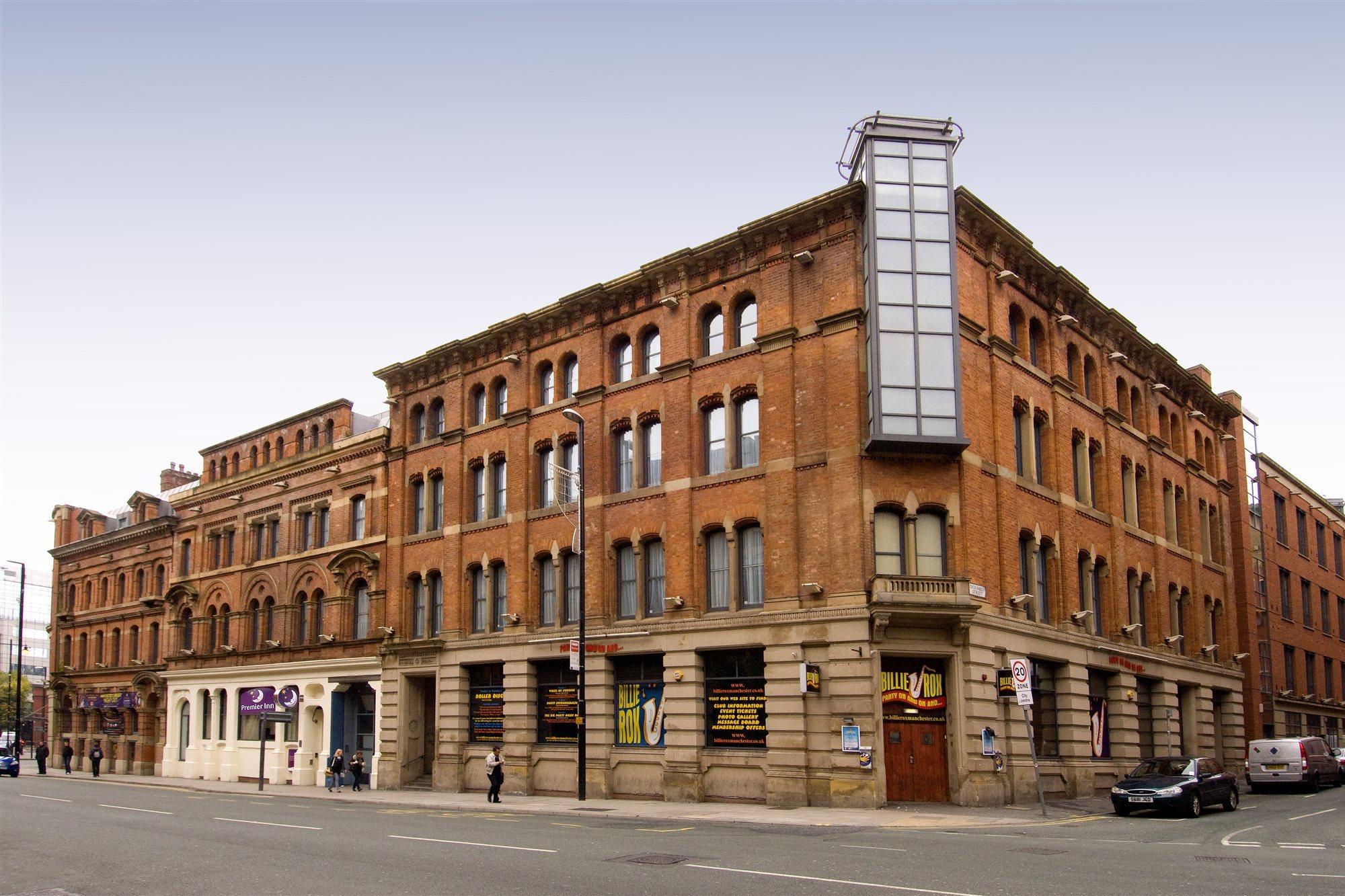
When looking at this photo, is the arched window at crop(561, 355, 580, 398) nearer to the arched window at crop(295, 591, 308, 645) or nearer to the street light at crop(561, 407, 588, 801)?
the street light at crop(561, 407, 588, 801)

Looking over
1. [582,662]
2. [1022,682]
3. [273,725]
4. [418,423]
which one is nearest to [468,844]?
[582,662]

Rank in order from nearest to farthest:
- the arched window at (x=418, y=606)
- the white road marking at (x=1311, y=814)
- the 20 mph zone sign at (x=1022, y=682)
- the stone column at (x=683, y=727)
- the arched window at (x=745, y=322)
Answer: the 20 mph zone sign at (x=1022, y=682)
the white road marking at (x=1311, y=814)
the stone column at (x=683, y=727)
the arched window at (x=745, y=322)
the arched window at (x=418, y=606)

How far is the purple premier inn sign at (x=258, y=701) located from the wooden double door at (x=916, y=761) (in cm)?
2895

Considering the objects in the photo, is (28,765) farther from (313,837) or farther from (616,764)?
(313,837)

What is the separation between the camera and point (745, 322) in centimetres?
3397

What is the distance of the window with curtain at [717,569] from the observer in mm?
32938

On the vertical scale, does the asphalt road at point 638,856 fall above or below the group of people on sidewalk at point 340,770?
above

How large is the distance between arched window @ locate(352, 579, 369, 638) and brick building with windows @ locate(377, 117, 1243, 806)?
2.40 metres

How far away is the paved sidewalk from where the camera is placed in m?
25.2

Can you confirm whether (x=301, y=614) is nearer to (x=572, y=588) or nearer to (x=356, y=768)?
(x=356, y=768)

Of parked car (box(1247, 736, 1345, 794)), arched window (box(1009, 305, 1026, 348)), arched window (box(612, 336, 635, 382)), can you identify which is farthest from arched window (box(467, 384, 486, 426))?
parked car (box(1247, 736, 1345, 794))

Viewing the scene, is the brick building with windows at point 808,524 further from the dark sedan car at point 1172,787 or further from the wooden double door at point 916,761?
the dark sedan car at point 1172,787

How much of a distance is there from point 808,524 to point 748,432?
368 cm

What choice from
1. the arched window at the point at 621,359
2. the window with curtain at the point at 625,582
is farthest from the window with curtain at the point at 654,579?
the arched window at the point at 621,359
